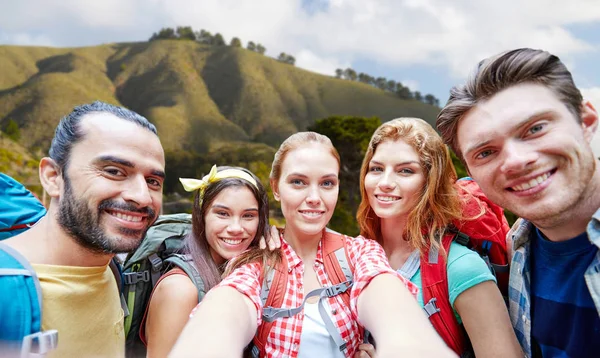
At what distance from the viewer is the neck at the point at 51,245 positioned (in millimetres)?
2201

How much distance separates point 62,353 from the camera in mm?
2127

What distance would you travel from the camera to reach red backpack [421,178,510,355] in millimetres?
2549

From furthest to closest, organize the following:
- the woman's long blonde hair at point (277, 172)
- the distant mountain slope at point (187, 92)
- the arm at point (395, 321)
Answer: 1. the distant mountain slope at point (187, 92)
2. the woman's long blonde hair at point (277, 172)
3. the arm at point (395, 321)

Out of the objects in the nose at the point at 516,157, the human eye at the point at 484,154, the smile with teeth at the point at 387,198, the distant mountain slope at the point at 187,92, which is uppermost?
the distant mountain slope at the point at 187,92

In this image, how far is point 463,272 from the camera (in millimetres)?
2502

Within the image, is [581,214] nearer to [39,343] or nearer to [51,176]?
[39,343]

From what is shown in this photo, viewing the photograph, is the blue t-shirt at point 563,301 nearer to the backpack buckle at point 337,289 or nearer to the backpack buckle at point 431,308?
the backpack buckle at point 431,308

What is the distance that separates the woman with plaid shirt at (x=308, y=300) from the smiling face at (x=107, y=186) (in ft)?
2.14

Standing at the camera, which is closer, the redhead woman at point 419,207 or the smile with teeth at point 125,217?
the smile with teeth at point 125,217

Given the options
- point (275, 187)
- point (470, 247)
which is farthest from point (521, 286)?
point (275, 187)

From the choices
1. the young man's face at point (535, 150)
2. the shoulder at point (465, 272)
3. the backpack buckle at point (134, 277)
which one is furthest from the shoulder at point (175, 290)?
the young man's face at point (535, 150)

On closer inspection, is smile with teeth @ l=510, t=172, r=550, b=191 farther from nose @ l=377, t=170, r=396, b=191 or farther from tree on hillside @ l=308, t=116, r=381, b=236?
tree on hillside @ l=308, t=116, r=381, b=236

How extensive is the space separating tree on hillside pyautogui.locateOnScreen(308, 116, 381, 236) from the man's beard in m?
30.9

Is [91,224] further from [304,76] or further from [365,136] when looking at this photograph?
[304,76]
